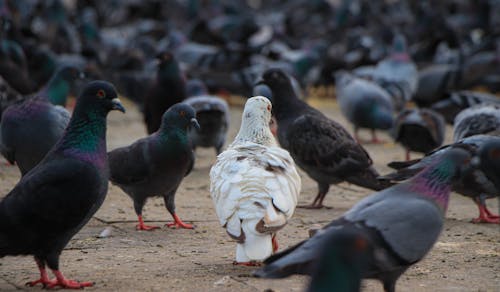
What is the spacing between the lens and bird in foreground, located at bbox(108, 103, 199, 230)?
648cm

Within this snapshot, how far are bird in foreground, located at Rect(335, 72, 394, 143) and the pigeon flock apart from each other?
0.06ft

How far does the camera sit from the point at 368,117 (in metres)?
11.2

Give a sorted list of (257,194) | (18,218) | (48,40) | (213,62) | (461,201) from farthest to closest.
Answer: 1. (48,40)
2. (213,62)
3. (461,201)
4. (257,194)
5. (18,218)

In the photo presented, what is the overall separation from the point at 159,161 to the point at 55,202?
5.95 feet

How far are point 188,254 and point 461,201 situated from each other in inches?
128

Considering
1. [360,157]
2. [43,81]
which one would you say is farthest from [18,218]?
[43,81]

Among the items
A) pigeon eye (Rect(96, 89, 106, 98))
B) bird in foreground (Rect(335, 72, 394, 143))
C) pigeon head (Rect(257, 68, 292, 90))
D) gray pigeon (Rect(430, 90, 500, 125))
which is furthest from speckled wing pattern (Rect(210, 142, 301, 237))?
bird in foreground (Rect(335, 72, 394, 143))

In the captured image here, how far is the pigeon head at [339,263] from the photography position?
9.70 ft

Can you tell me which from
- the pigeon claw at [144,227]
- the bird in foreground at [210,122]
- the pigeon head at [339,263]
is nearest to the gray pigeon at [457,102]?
the bird in foreground at [210,122]

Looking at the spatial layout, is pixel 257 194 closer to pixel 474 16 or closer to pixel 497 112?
pixel 497 112

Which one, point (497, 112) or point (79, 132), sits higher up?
point (79, 132)

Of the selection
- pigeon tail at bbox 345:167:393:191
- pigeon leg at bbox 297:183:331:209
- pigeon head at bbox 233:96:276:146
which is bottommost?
pigeon leg at bbox 297:183:331:209

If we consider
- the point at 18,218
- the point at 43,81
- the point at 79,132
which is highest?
the point at 79,132

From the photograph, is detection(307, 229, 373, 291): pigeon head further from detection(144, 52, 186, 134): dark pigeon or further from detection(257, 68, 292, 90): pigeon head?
detection(144, 52, 186, 134): dark pigeon
